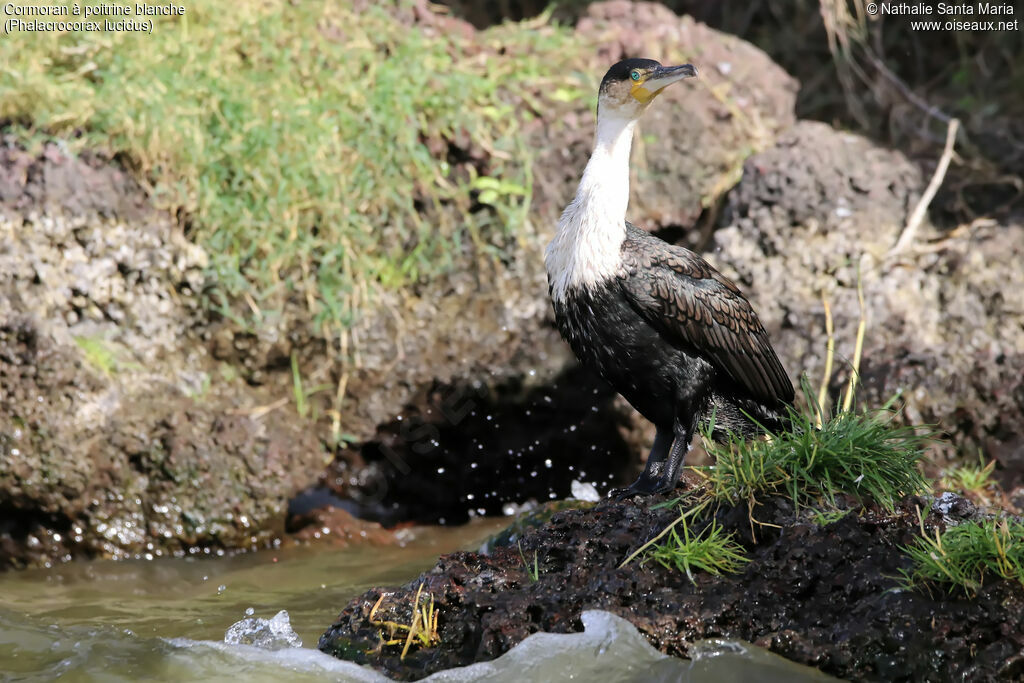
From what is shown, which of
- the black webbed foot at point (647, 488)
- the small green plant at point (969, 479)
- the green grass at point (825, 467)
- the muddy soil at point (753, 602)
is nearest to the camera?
the muddy soil at point (753, 602)

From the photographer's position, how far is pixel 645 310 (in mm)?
3770

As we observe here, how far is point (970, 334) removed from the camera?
5.62m

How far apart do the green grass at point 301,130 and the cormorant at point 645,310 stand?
2.00m

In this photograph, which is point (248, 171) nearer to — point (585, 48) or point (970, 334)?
point (585, 48)

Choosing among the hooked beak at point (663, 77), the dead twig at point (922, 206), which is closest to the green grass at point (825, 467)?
the hooked beak at point (663, 77)

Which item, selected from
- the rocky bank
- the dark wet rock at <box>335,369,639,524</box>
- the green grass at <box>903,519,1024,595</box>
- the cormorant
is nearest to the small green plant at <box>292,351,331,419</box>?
the rocky bank

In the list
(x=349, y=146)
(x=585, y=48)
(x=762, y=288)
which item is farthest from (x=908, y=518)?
(x=585, y=48)

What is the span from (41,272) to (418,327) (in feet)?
6.12

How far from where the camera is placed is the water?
3143mm

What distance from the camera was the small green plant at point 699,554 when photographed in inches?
126

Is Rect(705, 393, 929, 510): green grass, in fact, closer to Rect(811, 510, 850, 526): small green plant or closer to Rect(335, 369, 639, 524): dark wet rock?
Rect(811, 510, 850, 526): small green plant

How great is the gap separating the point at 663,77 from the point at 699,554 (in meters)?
1.68

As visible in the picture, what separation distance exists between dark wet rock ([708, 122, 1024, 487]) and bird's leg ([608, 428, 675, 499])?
67.1 inches

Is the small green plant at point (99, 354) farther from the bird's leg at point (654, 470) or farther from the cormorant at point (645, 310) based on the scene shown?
the bird's leg at point (654, 470)
